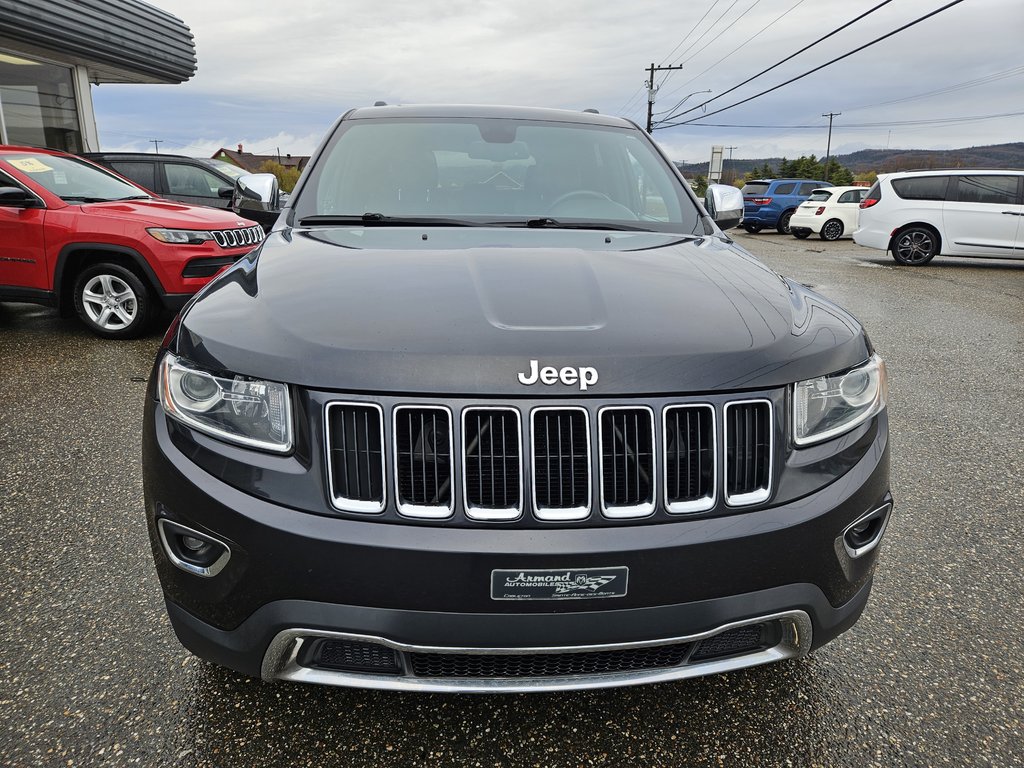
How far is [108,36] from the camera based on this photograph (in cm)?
1450

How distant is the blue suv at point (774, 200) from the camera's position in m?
21.6

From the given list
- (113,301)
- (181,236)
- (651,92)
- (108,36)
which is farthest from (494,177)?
(651,92)

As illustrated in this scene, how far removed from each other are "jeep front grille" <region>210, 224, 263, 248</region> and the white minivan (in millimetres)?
11371

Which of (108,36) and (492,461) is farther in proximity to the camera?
(108,36)

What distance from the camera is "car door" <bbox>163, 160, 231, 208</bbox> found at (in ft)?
32.4

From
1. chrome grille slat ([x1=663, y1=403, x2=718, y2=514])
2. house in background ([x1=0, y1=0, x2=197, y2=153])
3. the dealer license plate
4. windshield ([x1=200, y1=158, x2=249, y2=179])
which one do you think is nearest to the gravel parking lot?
the dealer license plate

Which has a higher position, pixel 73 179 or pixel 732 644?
pixel 73 179

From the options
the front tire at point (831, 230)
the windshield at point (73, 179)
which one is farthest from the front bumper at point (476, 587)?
the front tire at point (831, 230)

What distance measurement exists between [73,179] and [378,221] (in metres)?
5.58

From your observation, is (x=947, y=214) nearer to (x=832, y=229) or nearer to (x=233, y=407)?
(x=832, y=229)

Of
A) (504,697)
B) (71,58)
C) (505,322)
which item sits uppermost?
(71,58)

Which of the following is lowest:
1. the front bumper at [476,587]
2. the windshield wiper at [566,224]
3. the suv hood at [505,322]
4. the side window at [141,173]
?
the front bumper at [476,587]

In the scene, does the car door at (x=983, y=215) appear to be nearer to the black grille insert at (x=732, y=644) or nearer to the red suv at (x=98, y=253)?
the red suv at (x=98, y=253)

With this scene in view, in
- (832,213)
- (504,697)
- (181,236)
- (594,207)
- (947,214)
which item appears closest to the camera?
(504,697)
